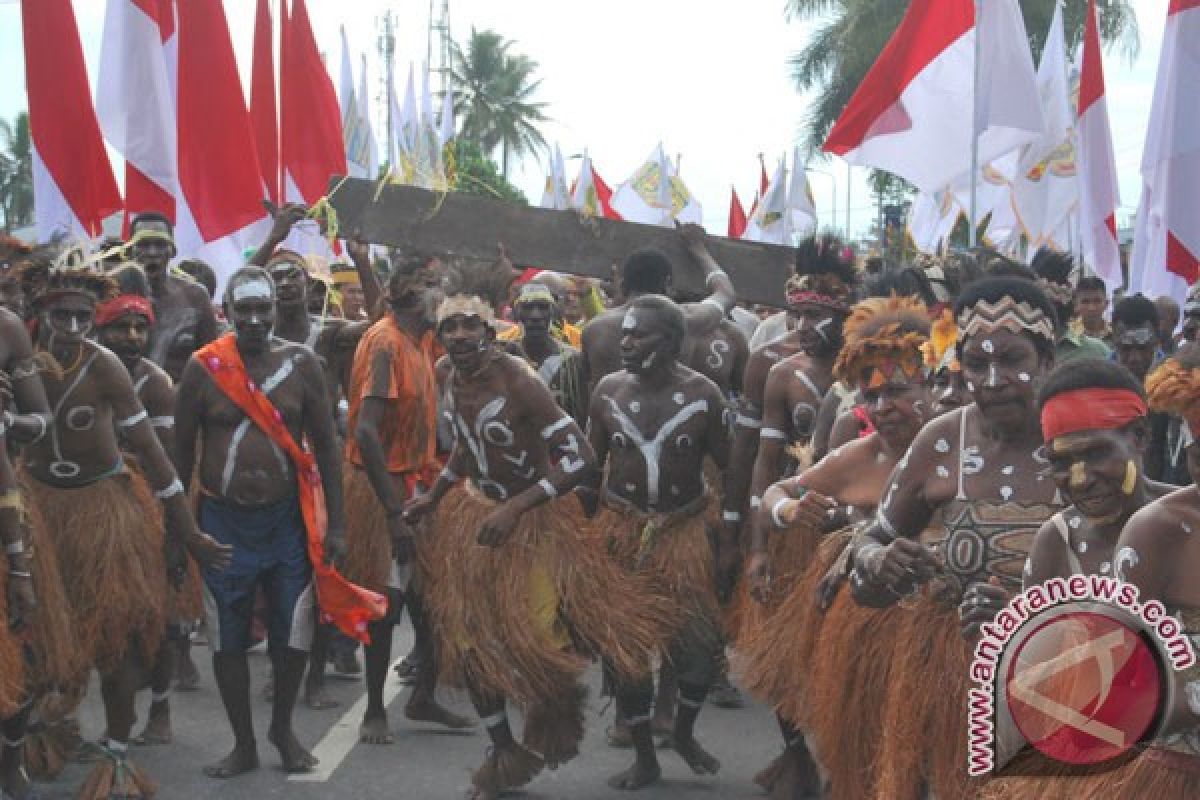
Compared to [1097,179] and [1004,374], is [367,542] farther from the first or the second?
[1097,179]

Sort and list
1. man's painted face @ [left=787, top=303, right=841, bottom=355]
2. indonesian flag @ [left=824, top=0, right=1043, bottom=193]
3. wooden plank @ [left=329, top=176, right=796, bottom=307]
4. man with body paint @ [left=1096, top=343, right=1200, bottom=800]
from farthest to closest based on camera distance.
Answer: indonesian flag @ [left=824, top=0, right=1043, bottom=193]
wooden plank @ [left=329, top=176, right=796, bottom=307]
man's painted face @ [left=787, top=303, right=841, bottom=355]
man with body paint @ [left=1096, top=343, right=1200, bottom=800]

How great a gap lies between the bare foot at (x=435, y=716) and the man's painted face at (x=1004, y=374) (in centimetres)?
392

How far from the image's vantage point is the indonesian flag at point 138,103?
1104cm

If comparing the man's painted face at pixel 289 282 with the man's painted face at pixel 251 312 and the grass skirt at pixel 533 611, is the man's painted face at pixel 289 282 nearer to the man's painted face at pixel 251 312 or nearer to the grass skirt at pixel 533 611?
the man's painted face at pixel 251 312

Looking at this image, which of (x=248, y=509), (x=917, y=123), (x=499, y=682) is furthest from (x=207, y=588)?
(x=917, y=123)

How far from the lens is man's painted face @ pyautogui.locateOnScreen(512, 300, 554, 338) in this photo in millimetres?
9023

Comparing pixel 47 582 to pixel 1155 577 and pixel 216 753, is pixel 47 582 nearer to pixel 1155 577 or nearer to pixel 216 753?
pixel 216 753

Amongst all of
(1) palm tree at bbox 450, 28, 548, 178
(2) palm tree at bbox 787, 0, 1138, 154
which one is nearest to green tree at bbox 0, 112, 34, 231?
(1) palm tree at bbox 450, 28, 548, 178

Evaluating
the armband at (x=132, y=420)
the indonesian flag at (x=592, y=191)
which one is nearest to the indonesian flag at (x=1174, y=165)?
the armband at (x=132, y=420)

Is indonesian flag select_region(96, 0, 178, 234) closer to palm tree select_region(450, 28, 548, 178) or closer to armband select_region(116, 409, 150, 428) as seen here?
armband select_region(116, 409, 150, 428)

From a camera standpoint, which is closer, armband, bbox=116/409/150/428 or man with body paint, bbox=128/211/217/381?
armband, bbox=116/409/150/428

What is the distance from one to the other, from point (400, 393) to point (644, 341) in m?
1.42

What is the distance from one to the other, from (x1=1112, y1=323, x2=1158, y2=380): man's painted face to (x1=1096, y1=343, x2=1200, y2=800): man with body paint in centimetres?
599

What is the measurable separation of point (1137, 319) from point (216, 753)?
5.34 metres
